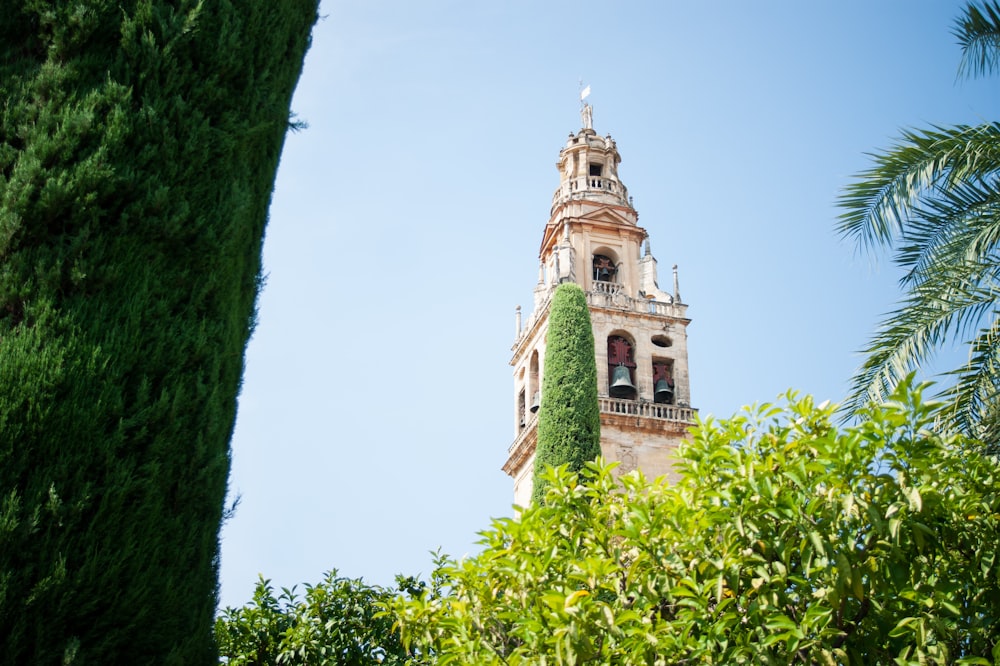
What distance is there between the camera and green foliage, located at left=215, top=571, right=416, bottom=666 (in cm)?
1104

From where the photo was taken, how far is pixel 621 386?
109ft

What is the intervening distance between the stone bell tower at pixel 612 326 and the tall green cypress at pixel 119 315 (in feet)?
83.7

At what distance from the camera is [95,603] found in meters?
4.91

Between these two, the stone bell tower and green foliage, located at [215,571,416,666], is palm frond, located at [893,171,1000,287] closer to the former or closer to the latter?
green foliage, located at [215,571,416,666]

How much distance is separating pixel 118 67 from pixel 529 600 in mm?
4701

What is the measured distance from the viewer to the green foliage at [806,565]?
599 cm

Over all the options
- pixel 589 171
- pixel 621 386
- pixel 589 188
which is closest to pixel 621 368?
pixel 621 386

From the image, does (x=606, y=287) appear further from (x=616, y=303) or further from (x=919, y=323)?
(x=919, y=323)

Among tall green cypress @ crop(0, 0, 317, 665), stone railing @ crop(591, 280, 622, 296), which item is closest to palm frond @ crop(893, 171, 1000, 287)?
tall green cypress @ crop(0, 0, 317, 665)

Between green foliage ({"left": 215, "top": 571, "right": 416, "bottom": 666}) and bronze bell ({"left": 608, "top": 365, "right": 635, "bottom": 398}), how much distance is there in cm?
2244

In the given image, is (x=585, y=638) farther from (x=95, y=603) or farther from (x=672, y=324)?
(x=672, y=324)

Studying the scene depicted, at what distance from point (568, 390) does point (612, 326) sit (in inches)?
259

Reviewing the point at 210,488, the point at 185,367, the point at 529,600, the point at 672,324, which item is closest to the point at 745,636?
the point at 529,600

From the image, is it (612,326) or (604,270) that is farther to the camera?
(604,270)
